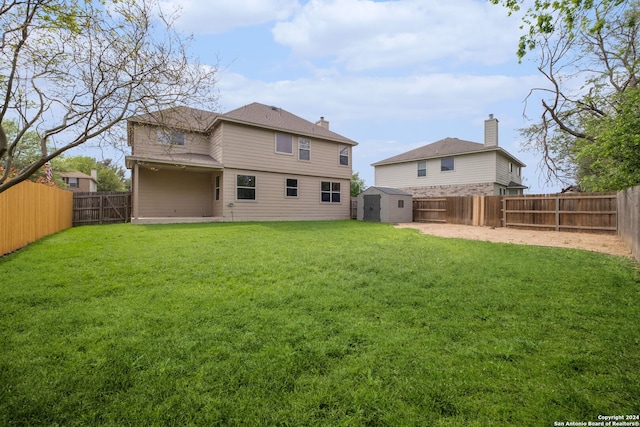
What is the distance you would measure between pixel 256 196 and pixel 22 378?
13.7 metres

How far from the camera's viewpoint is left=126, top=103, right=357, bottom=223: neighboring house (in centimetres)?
1491

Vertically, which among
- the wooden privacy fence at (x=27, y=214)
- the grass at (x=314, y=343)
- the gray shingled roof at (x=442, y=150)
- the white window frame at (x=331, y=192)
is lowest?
the grass at (x=314, y=343)

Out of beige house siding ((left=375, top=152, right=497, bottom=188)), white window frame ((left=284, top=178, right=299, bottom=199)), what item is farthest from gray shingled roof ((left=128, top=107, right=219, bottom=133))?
beige house siding ((left=375, top=152, right=497, bottom=188))

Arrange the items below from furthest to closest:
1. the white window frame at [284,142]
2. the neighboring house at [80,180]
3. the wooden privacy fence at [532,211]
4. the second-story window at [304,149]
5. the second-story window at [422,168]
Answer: the neighboring house at [80,180] → the second-story window at [422,168] → the second-story window at [304,149] → the white window frame at [284,142] → the wooden privacy fence at [532,211]

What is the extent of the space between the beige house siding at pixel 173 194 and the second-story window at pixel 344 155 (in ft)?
26.7

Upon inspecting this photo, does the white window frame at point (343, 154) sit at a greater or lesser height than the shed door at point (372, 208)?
greater

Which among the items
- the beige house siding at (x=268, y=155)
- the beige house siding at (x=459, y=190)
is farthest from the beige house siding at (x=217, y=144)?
the beige house siding at (x=459, y=190)

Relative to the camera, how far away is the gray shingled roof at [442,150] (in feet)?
70.4

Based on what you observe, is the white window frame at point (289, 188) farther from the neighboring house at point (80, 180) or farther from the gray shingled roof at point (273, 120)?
the neighboring house at point (80, 180)

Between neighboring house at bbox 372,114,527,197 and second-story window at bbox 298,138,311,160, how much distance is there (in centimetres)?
1003

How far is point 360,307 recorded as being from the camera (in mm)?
3971

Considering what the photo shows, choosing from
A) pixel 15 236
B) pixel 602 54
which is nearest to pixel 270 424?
pixel 15 236

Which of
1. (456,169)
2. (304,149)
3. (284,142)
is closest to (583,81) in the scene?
(456,169)

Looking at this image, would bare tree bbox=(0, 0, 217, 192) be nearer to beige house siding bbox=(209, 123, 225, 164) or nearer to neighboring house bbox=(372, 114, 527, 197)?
beige house siding bbox=(209, 123, 225, 164)
